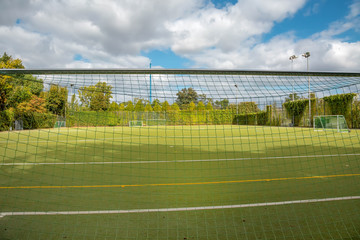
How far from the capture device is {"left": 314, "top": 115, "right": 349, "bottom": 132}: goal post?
16.0 m

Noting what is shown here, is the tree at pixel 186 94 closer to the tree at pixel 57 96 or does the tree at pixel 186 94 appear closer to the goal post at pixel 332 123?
the tree at pixel 57 96

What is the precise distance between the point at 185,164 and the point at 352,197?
391 cm

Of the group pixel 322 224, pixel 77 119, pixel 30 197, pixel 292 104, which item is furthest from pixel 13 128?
pixel 292 104

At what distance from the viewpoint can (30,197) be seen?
3.63m

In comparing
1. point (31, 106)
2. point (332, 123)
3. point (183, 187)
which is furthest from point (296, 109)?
point (31, 106)

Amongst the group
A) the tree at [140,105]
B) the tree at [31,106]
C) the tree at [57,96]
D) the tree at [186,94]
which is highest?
the tree at [31,106]

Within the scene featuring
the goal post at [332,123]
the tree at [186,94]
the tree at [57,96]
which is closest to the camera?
the tree at [186,94]

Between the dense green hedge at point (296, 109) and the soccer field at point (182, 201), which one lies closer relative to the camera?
the soccer field at point (182, 201)

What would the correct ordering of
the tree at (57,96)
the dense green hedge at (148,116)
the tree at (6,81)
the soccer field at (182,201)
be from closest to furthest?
1. the soccer field at (182,201)
2. the tree at (57,96)
3. the tree at (6,81)
4. the dense green hedge at (148,116)

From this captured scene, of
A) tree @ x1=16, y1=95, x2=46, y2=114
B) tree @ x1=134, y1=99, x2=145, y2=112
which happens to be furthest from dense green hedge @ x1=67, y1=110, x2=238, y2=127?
tree @ x1=16, y1=95, x2=46, y2=114

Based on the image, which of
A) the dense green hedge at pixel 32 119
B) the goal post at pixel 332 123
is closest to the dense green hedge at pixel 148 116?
the dense green hedge at pixel 32 119

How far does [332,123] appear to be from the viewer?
669 inches

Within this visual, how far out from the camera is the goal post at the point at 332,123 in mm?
15977

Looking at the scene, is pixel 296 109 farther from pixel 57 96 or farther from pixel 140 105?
pixel 57 96
